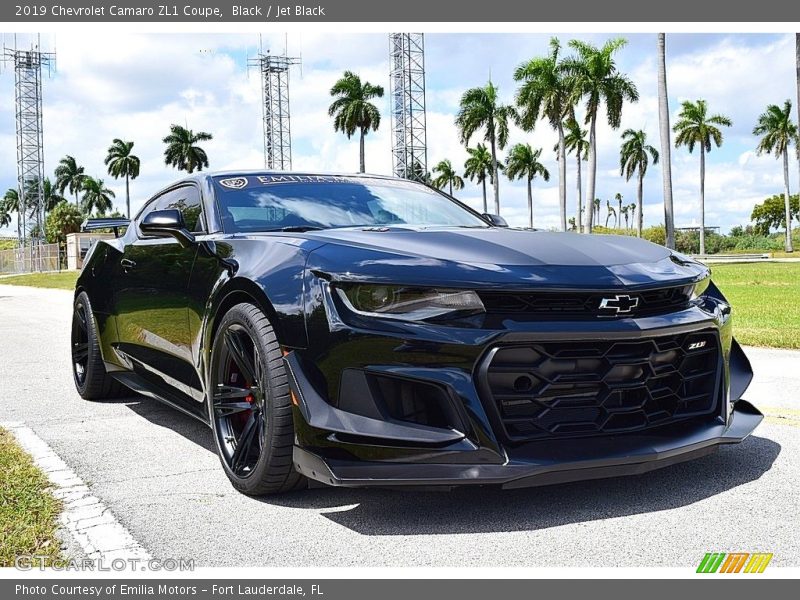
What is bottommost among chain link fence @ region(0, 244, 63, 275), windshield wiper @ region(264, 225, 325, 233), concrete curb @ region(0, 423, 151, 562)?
concrete curb @ region(0, 423, 151, 562)

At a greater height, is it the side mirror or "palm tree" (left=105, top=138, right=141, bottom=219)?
"palm tree" (left=105, top=138, right=141, bottom=219)

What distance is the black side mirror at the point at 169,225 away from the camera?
420cm

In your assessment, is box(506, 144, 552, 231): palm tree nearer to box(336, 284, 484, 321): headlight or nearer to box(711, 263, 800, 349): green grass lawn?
box(711, 263, 800, 349): green grass lawn

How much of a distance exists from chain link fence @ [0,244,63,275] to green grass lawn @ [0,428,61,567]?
5185 centimetres

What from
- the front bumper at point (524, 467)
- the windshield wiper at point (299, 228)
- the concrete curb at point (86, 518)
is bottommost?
the concrete curb at point (86, 518)

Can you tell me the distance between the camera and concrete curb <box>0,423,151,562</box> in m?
2.93

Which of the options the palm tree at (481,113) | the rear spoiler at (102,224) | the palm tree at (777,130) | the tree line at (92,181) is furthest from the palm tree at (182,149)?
the rear spoiler at (102,224)

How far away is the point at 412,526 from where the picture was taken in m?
3.14

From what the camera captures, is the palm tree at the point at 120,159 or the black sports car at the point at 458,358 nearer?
the black sports car at the point at 458,358

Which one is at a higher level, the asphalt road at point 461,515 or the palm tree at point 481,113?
the palm tree at point 481,113

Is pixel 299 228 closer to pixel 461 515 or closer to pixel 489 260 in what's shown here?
pixel 489 260

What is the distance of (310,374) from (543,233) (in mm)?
1432

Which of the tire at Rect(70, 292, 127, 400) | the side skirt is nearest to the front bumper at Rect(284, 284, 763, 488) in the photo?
the side skirt

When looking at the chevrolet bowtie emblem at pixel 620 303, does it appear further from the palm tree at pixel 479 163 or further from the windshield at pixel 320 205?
the palm tree at pixel 479 163
